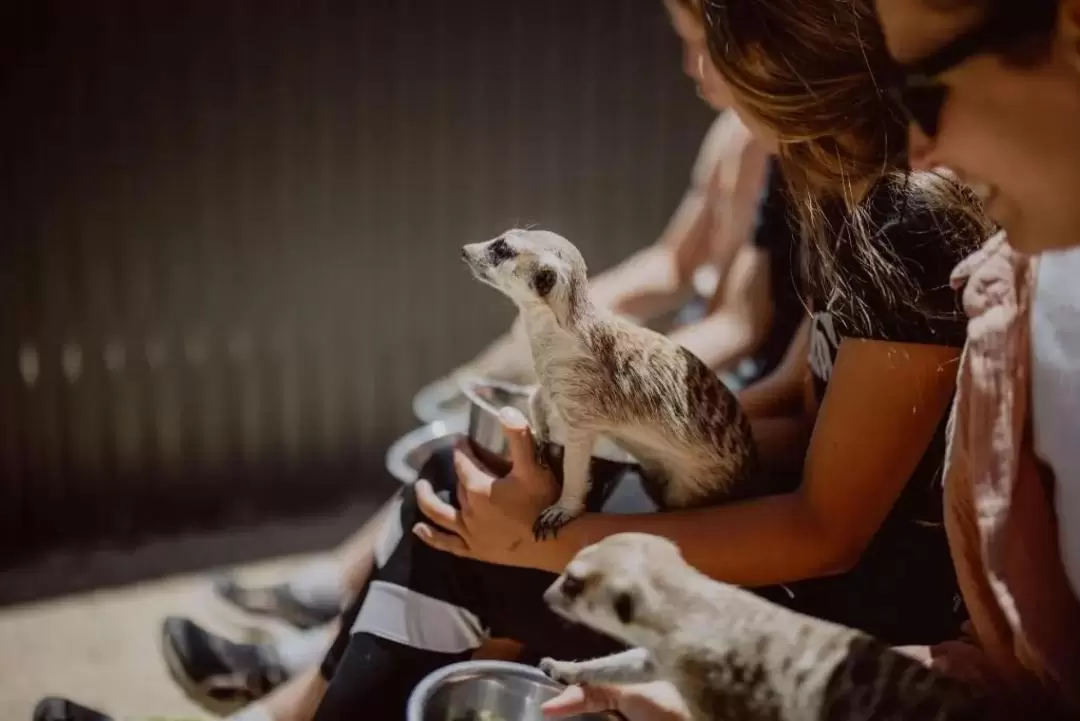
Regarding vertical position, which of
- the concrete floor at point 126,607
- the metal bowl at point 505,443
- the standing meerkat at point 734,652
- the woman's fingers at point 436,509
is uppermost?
the metal bowl at point 505,443

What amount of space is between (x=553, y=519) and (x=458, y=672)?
4.9 inches

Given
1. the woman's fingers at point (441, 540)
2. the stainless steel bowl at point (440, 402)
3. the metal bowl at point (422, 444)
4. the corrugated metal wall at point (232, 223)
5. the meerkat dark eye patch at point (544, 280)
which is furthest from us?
the corrugated metal wall at point (232, 223)

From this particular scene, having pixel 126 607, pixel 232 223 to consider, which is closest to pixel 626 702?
pixel 126 607

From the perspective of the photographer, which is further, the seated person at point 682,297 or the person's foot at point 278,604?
the person's foot at point 278,604

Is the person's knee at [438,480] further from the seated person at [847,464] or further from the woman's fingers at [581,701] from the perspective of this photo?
the woman's fingers at [581,701]

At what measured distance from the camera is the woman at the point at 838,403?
2.11ft

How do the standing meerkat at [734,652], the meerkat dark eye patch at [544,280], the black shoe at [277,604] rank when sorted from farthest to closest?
Result: the black shoe at [277,604], the meerkat dark eye patch at [544,280], the standing meerkat at [734,652]

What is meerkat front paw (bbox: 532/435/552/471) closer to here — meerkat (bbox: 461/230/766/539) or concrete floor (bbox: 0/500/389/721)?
meerkat (bbox: 461/230/766/539)

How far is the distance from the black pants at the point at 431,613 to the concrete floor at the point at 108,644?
329 millimetres

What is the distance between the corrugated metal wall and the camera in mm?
1493

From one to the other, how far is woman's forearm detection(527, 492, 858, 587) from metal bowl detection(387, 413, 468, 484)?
0.19 m

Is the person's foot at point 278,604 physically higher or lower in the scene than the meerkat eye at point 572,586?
lower

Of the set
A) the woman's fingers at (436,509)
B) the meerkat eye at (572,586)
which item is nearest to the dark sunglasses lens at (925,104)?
the meerkat eye at (572,586)

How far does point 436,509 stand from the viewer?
817 mm
